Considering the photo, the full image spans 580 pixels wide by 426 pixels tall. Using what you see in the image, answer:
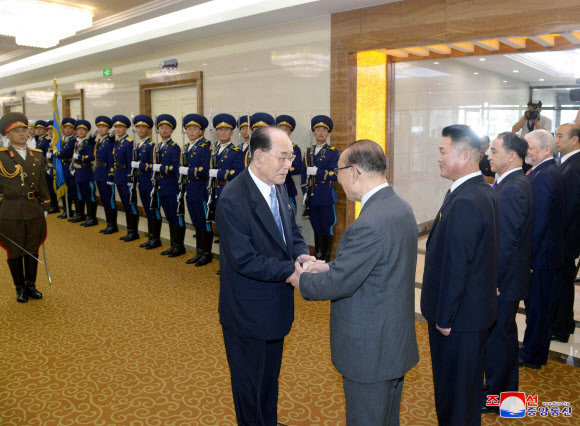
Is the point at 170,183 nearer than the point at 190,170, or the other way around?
the point at 190,170

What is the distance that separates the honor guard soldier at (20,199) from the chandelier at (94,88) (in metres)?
6.35

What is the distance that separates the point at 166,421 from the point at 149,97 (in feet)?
26.1

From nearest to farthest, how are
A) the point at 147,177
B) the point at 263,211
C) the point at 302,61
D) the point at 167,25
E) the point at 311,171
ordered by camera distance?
the point at 263,211 < the point at 311,171 < the point at 302,61 < the point at 147,177 < the point at 167,25

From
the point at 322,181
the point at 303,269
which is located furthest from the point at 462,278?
the point at 322,181

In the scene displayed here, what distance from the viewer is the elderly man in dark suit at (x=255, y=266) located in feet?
6.76

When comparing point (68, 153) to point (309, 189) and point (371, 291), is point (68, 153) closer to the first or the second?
point (309, 189)

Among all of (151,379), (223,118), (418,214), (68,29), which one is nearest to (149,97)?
(68,29)

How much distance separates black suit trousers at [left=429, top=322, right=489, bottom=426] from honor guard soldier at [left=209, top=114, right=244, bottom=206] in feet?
12.0

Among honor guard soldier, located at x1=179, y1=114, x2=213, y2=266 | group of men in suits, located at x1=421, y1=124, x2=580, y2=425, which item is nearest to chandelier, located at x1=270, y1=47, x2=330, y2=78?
honor guard soldier, located at x1=179, y1=114, x2=213, y2=266

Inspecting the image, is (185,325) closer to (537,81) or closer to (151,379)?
(151,379)

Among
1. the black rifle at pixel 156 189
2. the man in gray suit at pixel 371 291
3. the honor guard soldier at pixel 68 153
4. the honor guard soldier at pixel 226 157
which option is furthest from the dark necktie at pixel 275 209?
the honor guard soldier at pixel 68 153

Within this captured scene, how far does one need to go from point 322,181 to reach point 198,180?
5.17ft

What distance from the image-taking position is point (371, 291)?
5.81 feet

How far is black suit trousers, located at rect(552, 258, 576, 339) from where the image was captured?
3.65 m
